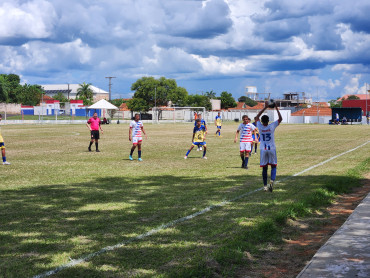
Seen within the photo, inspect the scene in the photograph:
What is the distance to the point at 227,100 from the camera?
158 metres

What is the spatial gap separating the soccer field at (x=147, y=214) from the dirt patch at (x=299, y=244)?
185 mm

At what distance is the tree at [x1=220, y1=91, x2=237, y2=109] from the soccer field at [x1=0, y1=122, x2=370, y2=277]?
5596 inches

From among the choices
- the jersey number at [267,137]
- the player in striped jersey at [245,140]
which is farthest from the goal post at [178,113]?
the jersey number at [267,137]

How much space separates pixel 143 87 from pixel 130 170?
95.1 m

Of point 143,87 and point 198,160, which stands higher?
point 143,87

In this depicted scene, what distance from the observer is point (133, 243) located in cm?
639

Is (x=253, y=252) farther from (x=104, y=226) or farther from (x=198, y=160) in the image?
(x=198, y=160)

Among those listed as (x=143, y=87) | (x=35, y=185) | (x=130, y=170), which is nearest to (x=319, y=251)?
(x=35, y=185)

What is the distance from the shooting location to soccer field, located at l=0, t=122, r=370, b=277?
5.58 metres

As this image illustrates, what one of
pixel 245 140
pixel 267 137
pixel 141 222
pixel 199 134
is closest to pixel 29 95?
pixel 199 134

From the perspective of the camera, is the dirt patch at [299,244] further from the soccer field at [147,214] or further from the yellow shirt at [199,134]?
the yellow shirt at [199,134]

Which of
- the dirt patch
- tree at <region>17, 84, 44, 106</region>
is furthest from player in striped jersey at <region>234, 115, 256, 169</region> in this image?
tree at <region>17, 84, 44, 106</region>

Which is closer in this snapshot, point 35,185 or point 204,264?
point 204,264

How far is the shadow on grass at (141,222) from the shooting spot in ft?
18.1
